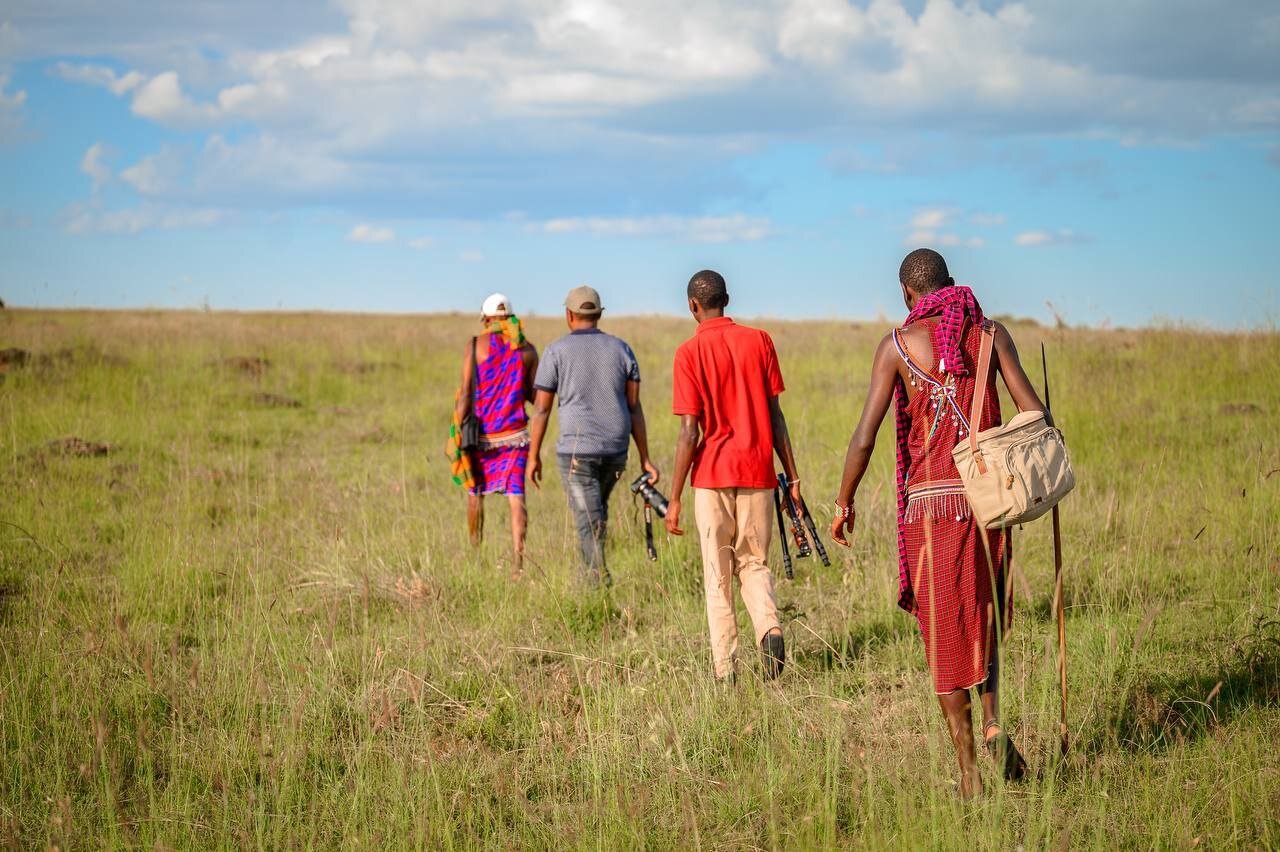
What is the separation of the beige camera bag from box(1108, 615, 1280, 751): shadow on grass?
118 centimetres

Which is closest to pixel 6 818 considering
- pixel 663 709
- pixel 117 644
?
pixel 117 644

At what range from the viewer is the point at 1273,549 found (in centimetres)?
620

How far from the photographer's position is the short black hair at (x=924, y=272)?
3.75 meters

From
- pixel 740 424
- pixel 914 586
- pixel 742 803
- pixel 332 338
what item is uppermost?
pixel 332 338

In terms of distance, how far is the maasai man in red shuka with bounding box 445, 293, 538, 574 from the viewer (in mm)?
7117

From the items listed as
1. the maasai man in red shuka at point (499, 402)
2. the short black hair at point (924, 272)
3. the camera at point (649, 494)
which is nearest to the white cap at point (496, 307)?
the maasai man in red shuka at point (499, 402)

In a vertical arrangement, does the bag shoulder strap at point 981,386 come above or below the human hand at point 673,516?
above

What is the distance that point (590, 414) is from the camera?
6.30m

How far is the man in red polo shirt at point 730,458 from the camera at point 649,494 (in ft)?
2.51

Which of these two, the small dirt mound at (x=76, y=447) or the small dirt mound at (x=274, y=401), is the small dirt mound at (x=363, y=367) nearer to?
the small dirt mound at (x=274, y=401)

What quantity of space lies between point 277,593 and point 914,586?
390 cm

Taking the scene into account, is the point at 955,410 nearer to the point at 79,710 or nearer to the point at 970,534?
the point at 970,534

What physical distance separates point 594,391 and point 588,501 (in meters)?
0.67

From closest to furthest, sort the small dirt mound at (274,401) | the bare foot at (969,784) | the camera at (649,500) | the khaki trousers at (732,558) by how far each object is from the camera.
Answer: the bare foot at (969,784) → the khaki trousers at (732,558) → the camera at (649,500) → the small dirt mound at (274,401)
